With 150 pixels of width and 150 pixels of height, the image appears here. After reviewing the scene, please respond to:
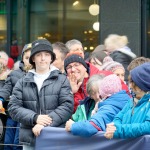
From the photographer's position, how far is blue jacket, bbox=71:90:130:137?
16.4 ft

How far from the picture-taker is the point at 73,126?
512cm

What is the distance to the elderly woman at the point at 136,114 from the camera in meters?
4.66

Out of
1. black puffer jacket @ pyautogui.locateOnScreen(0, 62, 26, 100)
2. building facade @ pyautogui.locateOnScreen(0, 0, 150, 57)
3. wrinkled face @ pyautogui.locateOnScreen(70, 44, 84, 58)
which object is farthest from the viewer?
building facade @ pyautogui.locateOnScreen(0, 0, 150, 57)

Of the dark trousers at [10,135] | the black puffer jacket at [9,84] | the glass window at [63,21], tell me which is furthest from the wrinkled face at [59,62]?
the glass window at [63,21]

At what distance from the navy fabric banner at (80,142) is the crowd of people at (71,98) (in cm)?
9

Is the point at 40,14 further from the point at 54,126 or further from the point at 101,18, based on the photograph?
the point at 54,126

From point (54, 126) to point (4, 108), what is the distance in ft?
6.48

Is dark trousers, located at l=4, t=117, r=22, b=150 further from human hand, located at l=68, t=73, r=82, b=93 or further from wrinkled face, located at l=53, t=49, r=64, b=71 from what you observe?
human hand, located at l=68, t=73, r=82, b=93

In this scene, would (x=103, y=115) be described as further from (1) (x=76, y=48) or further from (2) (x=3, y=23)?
(2) (x=3, y=23)

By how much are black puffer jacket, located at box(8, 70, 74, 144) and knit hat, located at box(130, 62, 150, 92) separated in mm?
1328

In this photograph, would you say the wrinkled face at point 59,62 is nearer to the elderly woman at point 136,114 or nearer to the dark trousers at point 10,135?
the dark trousers at point 10,135

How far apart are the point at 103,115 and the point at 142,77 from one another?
546 mm

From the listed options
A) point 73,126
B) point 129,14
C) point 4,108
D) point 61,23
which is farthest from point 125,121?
point 61,23

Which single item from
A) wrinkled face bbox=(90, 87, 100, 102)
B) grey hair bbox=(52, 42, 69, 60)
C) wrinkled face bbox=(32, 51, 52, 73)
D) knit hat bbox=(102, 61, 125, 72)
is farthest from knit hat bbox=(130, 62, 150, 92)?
grey hair bbox=(52, 42, 69, 60)
